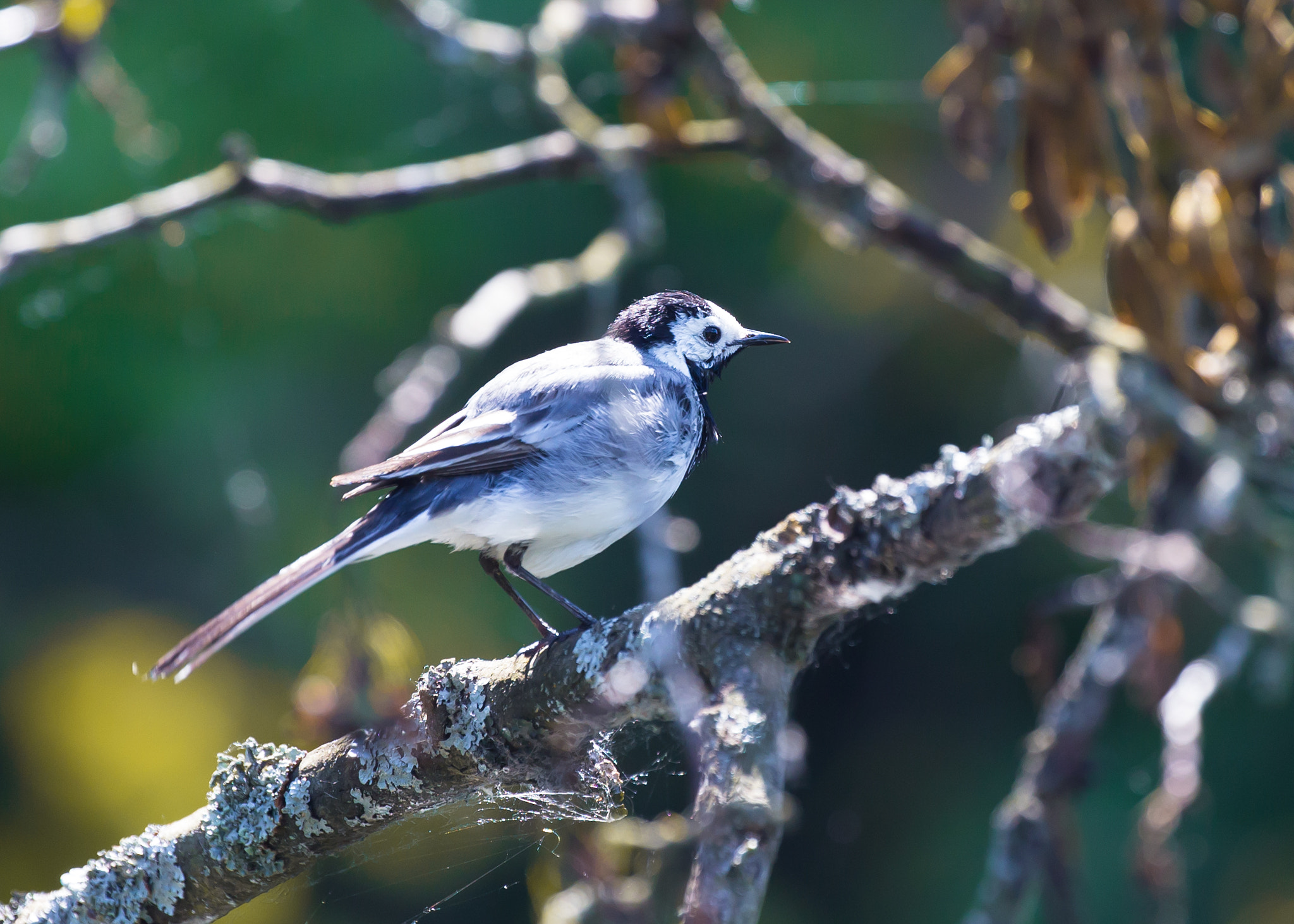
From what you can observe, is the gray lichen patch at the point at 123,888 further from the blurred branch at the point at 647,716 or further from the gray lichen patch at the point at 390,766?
the gray lichen patch at the point at 390,766

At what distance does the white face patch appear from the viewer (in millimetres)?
2396

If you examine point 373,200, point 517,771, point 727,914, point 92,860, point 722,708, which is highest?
point 373,200

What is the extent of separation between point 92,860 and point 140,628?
3265 millimetres

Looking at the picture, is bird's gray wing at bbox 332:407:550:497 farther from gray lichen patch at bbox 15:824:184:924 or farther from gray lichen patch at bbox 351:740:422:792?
gray lichen patch at bbox 15:824:184:924

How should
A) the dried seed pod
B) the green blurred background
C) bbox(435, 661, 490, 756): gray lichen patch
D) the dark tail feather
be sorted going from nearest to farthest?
bbox(435, 661, 490, 756): gray lichen patch < the dark tail feather < the dried seed pod < the green blurred background

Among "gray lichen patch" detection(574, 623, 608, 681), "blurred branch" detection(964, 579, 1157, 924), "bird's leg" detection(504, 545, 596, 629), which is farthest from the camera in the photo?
"blurred branch" detection(964, 579, 1157, 924)

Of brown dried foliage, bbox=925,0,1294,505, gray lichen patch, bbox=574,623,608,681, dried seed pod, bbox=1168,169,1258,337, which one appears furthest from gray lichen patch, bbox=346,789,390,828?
dried seed pod, bbox=1168,169,1258,337

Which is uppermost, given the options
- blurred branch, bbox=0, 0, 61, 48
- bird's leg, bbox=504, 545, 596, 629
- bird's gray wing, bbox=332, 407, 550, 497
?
blurred branch, bbox=0, 0, 61, 48

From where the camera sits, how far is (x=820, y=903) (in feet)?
16.9

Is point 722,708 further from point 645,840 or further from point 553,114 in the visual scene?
point 553,114

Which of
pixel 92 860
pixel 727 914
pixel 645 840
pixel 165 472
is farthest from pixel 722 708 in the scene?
pixel 165 472

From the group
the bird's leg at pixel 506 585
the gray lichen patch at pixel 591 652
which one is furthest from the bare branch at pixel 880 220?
the gray lichen patch at pixel 591 652

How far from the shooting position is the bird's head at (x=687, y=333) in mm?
2391

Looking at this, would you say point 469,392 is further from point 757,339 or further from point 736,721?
point 736,721
